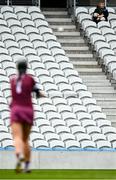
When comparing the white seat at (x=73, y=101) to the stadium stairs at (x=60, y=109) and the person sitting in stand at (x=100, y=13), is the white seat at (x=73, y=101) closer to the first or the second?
the stadium stairs at (x=60, y=109)

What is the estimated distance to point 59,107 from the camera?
91.3 feet

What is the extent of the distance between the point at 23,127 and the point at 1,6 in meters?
18.3

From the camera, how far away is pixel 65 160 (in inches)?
948

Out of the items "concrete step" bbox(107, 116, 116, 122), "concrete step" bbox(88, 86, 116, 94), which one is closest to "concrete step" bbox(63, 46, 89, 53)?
"concrete step" bbox(88, 86, 116, 94)

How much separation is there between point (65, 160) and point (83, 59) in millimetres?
8939

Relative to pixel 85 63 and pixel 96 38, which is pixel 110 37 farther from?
pixel 85 63

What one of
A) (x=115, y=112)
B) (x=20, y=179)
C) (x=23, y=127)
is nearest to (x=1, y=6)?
(x=115, y=112)

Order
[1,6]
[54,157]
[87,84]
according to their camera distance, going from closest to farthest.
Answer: [54,157], [87,84], [1,6]

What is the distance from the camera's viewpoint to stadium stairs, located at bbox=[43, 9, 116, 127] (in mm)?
29906

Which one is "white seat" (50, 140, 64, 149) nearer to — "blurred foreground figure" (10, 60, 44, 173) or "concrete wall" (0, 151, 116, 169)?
"concrete wall" (0, 151, 116, 169)

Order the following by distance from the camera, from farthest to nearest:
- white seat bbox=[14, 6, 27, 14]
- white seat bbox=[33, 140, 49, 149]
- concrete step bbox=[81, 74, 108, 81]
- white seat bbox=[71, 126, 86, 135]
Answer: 1. white seat bbox=[14, 6, 27, 14]
2. concrete step bbox=[81, 74, 108, 81]
3. white seat bbox=[71, 126, 86, 135]
4. white seat bbox=[33, 140, 49, 149]

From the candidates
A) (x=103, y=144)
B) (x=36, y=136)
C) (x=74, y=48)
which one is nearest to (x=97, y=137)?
(x=103, y=144)

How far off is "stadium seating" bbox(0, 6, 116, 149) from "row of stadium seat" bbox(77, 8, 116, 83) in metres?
0.05

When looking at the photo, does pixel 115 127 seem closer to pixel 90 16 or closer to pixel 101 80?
pixel 101 80
